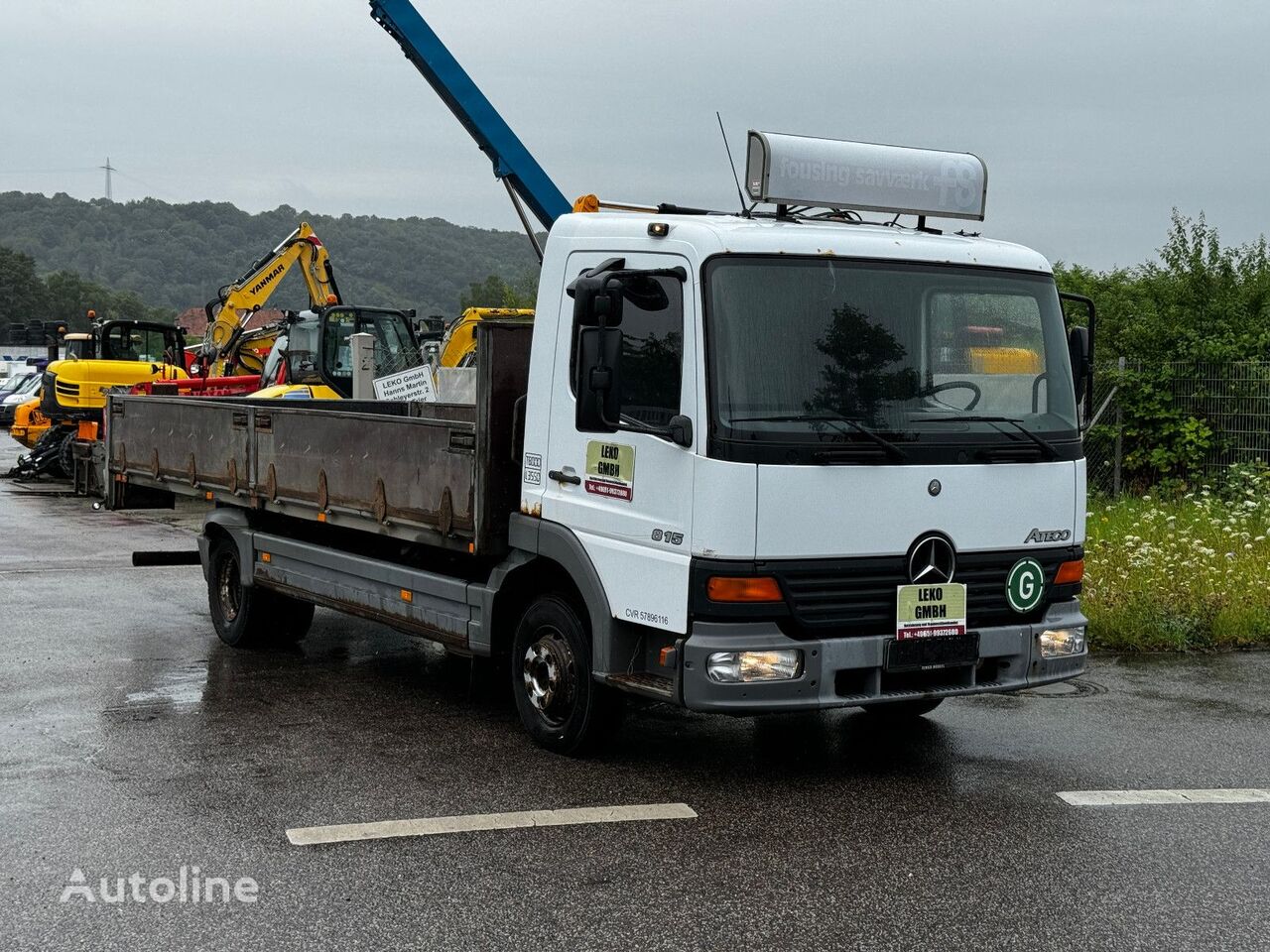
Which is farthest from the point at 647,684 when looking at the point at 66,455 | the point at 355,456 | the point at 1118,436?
the point at 66,455

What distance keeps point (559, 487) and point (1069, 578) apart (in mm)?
2419

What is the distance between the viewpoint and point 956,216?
287 inches

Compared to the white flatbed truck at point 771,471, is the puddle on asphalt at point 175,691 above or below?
below

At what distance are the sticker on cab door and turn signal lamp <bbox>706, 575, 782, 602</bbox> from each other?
0.62 meters

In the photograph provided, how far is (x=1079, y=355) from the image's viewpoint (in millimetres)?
7008

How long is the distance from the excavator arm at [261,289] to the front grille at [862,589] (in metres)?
23.9

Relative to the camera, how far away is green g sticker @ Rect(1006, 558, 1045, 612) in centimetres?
663

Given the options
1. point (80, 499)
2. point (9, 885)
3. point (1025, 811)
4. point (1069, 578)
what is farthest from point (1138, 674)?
point (80, 499)

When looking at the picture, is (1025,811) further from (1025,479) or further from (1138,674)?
(1138,674)

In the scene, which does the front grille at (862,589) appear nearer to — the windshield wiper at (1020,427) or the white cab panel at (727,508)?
the white cab panel at (727,508)

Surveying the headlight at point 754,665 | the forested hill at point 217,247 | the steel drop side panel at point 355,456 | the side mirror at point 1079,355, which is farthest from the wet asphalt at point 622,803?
the forested hill at point 217,247

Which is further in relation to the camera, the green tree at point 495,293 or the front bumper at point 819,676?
the green tree at point 495,293

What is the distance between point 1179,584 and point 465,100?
8.73 metres

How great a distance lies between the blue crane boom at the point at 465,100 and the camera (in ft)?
49.6
